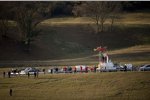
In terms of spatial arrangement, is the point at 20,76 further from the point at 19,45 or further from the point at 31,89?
the point at 19,45

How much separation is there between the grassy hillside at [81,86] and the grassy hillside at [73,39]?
17.6 m

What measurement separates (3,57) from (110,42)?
19.2m

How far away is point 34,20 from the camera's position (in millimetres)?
68062

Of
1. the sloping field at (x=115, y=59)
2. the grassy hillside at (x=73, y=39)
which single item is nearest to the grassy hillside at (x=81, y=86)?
the sloping field at (x=115, y=59)

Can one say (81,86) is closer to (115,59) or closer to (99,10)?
(115,59)

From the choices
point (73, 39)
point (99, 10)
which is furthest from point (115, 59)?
point (99, 10)

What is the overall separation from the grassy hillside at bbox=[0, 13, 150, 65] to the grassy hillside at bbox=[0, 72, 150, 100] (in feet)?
57.8

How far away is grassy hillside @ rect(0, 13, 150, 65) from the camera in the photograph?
63.1m

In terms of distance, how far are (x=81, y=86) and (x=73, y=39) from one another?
30.2m

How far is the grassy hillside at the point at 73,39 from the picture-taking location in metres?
63.1

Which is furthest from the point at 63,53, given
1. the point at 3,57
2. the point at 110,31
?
the point at 110,31

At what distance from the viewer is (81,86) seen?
41.4m

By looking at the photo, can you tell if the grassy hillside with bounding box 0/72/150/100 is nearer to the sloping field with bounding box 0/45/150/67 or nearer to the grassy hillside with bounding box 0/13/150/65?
the sloping field with bounding box 0/45/150/67

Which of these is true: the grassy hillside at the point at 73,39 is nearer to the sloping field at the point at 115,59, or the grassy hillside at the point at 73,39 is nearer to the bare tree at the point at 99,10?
the sloping field at the point at 115,59
